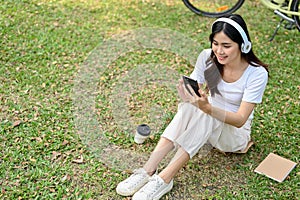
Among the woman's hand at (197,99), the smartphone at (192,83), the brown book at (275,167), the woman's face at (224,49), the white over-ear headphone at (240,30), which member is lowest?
the brown book at (275,167)

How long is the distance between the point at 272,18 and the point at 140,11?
153cm

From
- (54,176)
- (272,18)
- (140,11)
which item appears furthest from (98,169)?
(272,18)

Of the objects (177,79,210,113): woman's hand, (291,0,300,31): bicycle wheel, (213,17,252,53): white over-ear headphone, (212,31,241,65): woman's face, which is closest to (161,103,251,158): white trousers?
(177,79,210,113): woman's hand

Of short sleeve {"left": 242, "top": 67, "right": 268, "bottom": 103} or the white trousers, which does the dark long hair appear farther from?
the white trousers

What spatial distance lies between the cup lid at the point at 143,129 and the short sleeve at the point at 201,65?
21.5 inches

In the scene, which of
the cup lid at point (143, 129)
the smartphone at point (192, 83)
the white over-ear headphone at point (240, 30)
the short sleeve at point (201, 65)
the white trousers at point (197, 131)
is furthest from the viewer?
the cup lid at point (143, 129)

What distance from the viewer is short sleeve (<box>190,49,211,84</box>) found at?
2.75 m

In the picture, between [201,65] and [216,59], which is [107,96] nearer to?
[201,65]

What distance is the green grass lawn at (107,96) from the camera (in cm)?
279

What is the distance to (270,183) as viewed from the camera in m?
2.82

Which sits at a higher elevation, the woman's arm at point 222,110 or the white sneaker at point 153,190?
the woman's arm at point 222,110

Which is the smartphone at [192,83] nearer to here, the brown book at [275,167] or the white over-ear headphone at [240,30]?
the white over-ear headphone at [240,30]

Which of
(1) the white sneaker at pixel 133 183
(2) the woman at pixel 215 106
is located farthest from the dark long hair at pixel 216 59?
(1) the white sneaker at pixel 133 183

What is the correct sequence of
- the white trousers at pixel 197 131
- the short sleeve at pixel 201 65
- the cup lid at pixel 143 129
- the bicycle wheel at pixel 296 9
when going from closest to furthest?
the white trousers at pixel 197 131 < the short sleeve at pixel 201 65 < the cup lid at pixel 143 129 < the bicycle wheel at pixel 296 9
